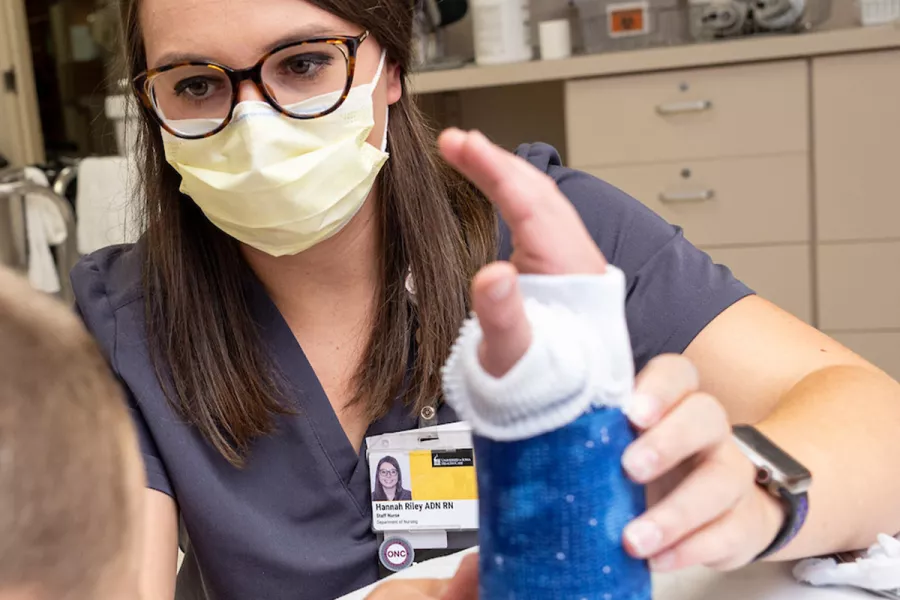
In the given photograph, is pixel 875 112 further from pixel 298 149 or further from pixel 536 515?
pixel 536 515

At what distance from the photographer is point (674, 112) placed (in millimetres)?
2076

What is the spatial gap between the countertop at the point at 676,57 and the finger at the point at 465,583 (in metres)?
1.47

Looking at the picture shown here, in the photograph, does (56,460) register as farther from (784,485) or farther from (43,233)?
(43,233)

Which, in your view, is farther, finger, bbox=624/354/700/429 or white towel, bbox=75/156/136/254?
white towel, bbox=75/156/136/254

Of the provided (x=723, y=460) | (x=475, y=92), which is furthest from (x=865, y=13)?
(x=723, y=460)

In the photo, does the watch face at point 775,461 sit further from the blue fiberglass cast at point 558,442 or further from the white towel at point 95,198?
the white towel at point 95,198

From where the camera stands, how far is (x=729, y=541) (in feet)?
1.62

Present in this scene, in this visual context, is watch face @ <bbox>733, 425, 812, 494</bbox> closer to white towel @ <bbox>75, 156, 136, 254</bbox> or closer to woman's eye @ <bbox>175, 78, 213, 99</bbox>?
woman's eye @ <bbox>175, 78, 213, 99</bbox>

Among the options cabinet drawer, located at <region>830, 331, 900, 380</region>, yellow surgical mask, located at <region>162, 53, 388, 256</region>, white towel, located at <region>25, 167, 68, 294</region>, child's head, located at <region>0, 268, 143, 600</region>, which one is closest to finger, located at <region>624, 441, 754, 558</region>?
child's head, located at <region>0, 268, 143, 600</region>

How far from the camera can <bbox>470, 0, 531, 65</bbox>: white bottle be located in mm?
2211

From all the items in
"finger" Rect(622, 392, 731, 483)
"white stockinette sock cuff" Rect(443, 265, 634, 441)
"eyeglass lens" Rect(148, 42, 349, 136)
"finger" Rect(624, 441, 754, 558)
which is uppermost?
"eyeglass lens" Rect(148, 42, 349, 136)

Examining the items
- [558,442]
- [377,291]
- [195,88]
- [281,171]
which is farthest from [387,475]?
[558,442]

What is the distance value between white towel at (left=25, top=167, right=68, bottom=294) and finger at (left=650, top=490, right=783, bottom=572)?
200 cm

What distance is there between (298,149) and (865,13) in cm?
167
